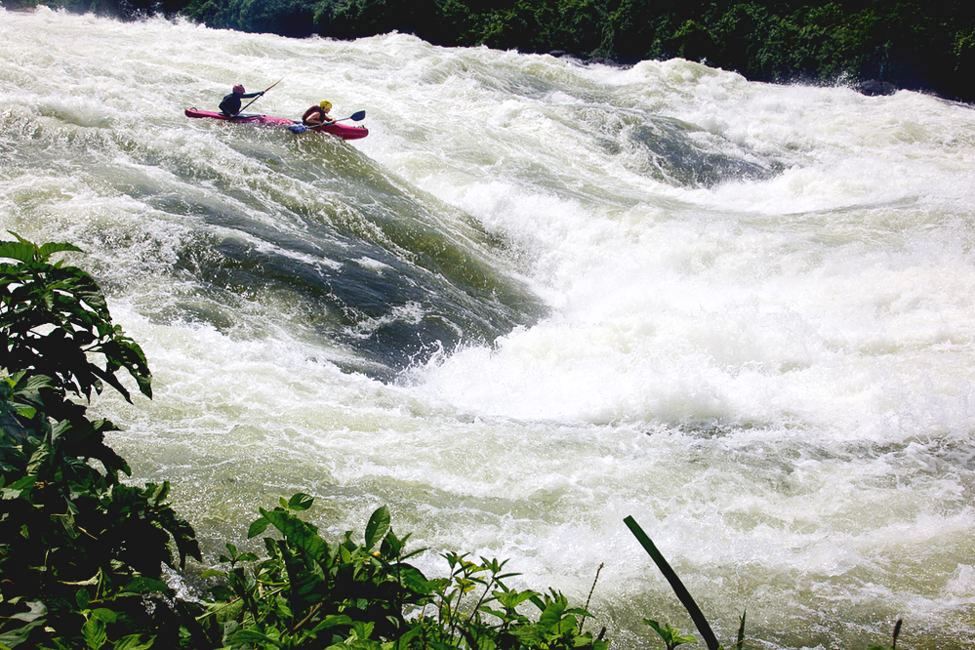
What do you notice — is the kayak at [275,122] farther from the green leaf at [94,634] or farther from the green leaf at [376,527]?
the green leaf at [94,634]

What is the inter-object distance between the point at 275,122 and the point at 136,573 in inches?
386

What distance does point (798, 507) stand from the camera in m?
4.54

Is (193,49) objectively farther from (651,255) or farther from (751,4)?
(751,4)

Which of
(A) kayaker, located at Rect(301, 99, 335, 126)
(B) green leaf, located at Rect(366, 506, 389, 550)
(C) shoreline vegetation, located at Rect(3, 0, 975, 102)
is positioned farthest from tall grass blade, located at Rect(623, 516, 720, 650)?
(C) shoreline vegetation, located at Rect(3, 0, 975, 102)

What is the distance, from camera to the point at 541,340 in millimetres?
7055

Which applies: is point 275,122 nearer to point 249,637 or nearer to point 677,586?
point 249,637

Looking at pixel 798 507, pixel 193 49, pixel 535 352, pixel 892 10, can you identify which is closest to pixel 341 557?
pixel 798 507

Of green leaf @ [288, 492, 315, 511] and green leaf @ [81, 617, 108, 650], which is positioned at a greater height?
green leaf @ [288, 492, 315, 511]

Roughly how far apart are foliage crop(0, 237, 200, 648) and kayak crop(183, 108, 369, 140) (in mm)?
9208

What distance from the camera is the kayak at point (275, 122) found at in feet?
33.6

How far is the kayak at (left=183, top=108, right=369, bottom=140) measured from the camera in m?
10.2

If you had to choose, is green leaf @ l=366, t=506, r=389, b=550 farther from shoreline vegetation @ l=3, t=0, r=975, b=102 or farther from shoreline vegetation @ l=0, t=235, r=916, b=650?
shoreline vegetation @ l=3, t=0, r=975, b=102

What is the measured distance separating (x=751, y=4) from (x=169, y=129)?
23.5 meters

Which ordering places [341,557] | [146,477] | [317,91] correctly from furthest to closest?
[317,91] < [146,477] < [341,557]
